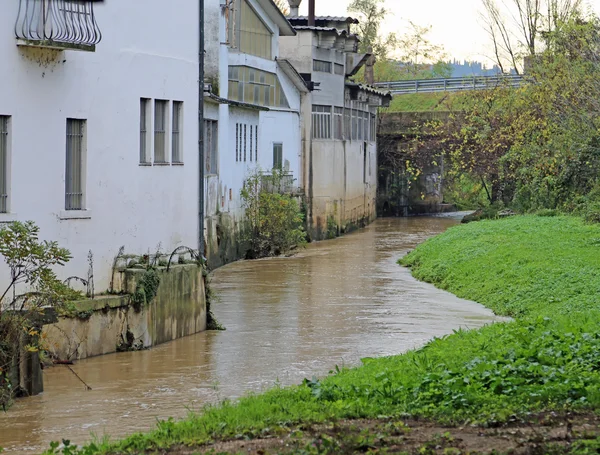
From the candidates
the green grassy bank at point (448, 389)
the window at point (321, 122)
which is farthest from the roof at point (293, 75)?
the green grassy bank at point (448, 389)

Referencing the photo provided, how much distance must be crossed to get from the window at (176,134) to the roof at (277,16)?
17.8 metres

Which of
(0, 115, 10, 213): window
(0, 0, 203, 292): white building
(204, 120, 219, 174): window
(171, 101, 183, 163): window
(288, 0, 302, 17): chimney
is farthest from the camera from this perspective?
(288, 0, 302, 17): chimney

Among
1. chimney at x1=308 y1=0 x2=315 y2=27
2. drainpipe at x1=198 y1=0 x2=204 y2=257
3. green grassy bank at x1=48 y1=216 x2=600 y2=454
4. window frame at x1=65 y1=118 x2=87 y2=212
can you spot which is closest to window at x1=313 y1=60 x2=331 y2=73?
chimney at x1=308 y1=0 x2=315 y2=27

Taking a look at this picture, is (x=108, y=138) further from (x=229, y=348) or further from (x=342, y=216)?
(x=342, y=216)

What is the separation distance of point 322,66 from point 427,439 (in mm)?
38220

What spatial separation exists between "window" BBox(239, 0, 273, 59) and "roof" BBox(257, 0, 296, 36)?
1.56ft

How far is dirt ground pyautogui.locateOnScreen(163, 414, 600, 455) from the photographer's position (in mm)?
8750

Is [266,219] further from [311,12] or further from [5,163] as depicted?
[5,163]

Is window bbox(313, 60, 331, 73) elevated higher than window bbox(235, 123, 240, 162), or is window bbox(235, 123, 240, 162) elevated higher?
window bbox(313, 60, 331, 73)

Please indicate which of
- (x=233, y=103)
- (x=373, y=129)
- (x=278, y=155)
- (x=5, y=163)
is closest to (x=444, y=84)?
(x=373, y=129)

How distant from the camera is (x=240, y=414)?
10898 millimetres

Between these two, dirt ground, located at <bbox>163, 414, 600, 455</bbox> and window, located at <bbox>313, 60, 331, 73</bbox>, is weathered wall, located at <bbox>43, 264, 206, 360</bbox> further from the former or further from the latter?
window, located at <bbox>313, 60, 331, 73</bbox>

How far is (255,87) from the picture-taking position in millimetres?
38656

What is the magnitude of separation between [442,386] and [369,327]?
10.2 m
